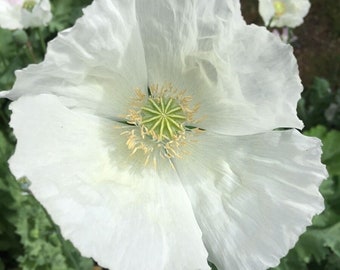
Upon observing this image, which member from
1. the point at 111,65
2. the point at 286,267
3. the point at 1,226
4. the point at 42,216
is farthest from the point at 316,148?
the point at 1,226

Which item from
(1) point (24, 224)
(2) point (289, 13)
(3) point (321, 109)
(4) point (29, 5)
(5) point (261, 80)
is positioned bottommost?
(3) point (321, 109)

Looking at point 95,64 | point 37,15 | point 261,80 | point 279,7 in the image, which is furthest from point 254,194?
point 279,7

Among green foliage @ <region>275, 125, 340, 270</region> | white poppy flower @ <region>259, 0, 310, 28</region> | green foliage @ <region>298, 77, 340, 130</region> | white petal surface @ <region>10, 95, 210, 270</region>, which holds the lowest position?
green foliage @ <region>298, 77, 340, 130</region>

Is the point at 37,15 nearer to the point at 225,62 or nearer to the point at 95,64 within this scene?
the point at 95,64

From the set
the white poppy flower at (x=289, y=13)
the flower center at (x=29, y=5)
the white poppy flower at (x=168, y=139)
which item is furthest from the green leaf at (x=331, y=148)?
the flower center at (x=29, y=5)

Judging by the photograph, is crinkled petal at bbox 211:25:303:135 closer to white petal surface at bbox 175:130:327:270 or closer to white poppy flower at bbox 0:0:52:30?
white petal surface at bbox 175:130:327:270

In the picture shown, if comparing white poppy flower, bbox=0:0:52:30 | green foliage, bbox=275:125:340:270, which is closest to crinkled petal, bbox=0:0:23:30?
white poppy flower, bbox=0:0:52:30
